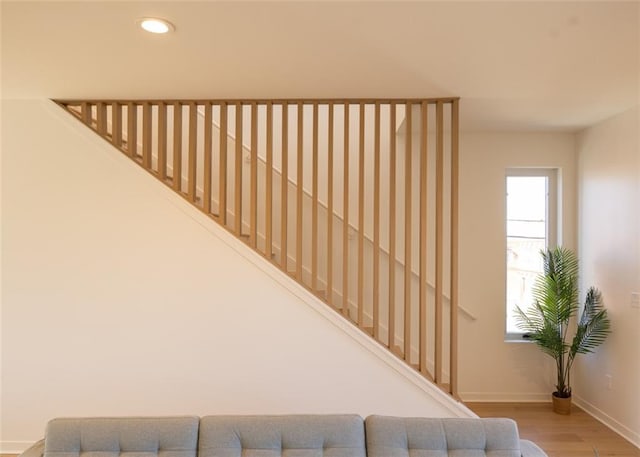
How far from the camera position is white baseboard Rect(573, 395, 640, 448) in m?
3.17

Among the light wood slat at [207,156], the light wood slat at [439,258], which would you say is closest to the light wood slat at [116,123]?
the light wood slat at [207,156]

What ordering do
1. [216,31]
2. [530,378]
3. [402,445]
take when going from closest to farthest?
[402,445] → [216,31] → [530,378]

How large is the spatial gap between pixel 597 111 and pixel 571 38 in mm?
1604

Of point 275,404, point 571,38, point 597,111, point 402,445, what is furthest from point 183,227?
point 597,111

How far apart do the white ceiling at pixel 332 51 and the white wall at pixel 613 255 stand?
20.1 inches

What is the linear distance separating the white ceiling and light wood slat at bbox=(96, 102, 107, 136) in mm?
147

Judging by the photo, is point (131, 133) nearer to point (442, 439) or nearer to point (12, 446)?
point (12, 446)

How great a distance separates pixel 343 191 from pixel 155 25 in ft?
6.88

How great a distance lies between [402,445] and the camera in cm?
183

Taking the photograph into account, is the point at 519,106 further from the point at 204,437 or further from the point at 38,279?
the point at 38,279

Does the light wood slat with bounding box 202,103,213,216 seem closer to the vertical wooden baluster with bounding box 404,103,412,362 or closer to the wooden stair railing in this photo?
the wooden stair railing

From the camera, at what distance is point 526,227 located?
415cm

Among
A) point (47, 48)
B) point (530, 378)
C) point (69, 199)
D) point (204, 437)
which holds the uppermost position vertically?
point (47, 48)

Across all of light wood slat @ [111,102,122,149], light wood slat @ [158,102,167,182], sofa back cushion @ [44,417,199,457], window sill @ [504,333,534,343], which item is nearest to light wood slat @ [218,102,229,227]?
light wood slat @ [158,102,167,182]
